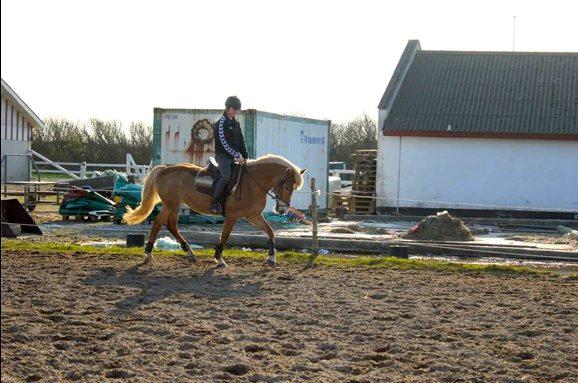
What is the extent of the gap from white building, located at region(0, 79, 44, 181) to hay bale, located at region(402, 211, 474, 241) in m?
18.7

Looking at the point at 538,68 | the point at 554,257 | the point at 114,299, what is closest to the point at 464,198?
the point at 538,68

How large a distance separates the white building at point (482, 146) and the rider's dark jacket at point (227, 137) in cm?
1684

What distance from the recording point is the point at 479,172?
3003 centimetres

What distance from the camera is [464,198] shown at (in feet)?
98.8

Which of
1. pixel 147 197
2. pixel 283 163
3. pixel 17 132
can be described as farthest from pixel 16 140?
pixel 283 163

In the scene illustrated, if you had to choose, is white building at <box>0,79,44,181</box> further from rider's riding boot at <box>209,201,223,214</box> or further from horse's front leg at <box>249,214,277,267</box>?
horse's front leg at <box>249,214,277,267</box>

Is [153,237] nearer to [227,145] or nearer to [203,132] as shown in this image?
[227,145]

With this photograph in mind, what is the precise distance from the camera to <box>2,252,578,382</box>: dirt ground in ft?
23.4

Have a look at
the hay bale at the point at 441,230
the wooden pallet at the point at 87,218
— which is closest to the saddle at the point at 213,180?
the hay bale at the point at 441,230

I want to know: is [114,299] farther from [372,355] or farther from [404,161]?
[404,161]

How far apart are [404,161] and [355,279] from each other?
18423 mm

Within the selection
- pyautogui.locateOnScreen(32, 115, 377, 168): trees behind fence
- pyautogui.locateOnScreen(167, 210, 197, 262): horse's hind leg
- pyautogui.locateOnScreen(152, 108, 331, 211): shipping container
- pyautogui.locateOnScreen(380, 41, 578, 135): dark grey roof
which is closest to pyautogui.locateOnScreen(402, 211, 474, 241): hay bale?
pyautogui.locateOnScreen(152, 108, 331, 211): shipping container

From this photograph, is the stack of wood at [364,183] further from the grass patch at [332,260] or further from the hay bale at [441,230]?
the grass patch at [332,260]

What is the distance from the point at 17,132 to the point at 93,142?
45.0ft
